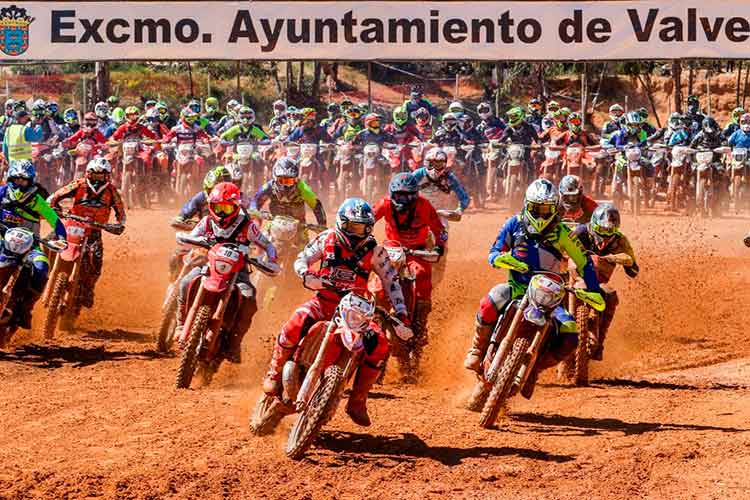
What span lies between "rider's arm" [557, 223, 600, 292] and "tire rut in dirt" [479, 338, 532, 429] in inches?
44.8

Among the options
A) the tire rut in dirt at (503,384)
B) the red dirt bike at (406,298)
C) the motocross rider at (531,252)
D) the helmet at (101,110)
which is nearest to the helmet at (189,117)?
the helmet at (101,110)

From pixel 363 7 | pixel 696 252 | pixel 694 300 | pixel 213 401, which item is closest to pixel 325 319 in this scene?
pixel 213 401

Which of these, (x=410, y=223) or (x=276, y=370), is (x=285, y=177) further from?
(x=276, y=370)

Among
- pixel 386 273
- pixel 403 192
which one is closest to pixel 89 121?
pixel 403 192

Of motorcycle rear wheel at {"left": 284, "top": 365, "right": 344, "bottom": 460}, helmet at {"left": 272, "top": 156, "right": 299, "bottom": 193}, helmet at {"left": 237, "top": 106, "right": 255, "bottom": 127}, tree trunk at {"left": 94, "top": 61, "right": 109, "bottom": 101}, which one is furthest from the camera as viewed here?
tree trunk at {"left": 94, "top": 61, "right": 109, "bottom": 101}

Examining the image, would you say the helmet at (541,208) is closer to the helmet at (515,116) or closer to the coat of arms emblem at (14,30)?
the helmet at (515,116)

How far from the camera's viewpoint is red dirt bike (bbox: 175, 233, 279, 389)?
37.9ft

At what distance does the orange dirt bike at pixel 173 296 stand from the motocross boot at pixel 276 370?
11.5ft

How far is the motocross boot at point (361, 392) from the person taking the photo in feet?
32.1

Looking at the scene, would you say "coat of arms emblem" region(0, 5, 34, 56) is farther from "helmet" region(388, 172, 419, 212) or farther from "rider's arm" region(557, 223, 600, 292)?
"rider's arm" region(557, 223, 600, 292)

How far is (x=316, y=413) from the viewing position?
9164 mm

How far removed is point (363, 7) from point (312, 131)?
2.90 metres

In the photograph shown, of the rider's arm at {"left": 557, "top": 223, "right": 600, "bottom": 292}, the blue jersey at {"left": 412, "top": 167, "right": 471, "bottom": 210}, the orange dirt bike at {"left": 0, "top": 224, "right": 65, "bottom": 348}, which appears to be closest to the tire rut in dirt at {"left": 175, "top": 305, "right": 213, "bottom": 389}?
the orange dirt bike at {"left": 0, "top": 224, "right": 65, "bottom": 348}

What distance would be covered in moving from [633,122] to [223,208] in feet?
49.3
